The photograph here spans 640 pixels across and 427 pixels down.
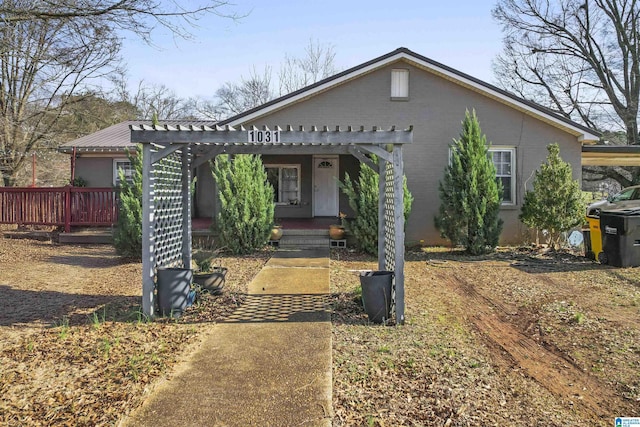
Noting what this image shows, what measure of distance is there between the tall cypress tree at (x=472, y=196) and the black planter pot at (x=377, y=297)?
560 cm

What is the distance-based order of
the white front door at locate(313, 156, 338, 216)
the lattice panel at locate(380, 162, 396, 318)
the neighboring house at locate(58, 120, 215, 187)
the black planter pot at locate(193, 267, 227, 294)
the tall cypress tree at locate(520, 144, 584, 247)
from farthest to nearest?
1. the neighboring house at locate(58, 120, 215, 187)
2. the white front door at locate(313, 156, 338, 216)
3. the tall cypress tree at locate(520, 144, 584, 247)
4. the black planter pot at locate(193, 267, 227, 294)
5. the lattice panel at locate(380, 162, 396, 318)

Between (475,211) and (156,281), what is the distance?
743 cm

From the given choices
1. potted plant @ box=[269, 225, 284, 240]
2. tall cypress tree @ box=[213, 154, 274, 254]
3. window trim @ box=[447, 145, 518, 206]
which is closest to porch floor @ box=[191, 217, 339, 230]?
potted plant @ box=[269, 225, 284, 240]

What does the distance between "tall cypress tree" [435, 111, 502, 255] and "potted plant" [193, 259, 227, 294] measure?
615 cm

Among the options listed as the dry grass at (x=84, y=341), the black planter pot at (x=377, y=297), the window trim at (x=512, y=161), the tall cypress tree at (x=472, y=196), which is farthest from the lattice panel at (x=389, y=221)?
the window trim at (x=512, y=161)

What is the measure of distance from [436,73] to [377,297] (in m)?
8.33

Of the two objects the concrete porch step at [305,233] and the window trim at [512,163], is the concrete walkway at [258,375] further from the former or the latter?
the window trim at [512,163]

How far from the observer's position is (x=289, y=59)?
109ft

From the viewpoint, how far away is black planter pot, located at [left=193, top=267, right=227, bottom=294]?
6471 mm

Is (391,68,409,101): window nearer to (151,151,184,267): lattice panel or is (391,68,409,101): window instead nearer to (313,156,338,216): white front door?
(313,156,338,216): white front door

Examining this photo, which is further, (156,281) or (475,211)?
(475,211)

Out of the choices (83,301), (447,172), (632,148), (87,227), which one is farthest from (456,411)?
(87,227)

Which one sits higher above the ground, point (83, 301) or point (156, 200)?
point (156, 200)

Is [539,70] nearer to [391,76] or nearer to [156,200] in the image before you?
[391,76]
